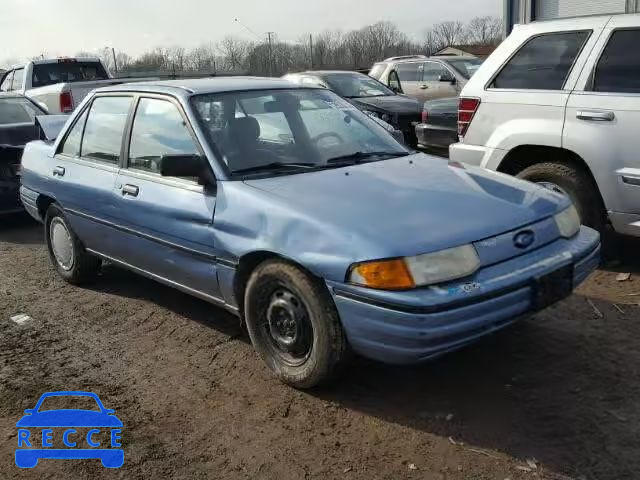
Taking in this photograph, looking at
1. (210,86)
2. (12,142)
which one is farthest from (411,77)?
(210,86)

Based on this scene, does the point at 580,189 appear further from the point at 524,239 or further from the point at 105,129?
the point at 105,129

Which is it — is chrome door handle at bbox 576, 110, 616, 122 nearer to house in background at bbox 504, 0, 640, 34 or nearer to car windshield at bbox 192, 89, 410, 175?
car windshield at bbox 192, 89, 410, 175

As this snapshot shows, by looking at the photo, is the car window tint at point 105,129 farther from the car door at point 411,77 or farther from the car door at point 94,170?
the car door at point 411,77

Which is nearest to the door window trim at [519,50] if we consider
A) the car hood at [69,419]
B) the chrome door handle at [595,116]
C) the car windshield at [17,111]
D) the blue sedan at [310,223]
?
the chrome door handle at [595,116]

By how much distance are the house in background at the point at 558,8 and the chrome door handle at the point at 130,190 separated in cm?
608

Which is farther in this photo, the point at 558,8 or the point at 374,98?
the point at 374,98

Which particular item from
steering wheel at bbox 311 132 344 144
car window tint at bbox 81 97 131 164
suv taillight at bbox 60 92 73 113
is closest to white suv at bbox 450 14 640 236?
steering wheel at bbox 311 132 344 144

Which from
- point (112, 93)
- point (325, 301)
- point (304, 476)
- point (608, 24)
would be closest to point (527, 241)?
point (325, 301)

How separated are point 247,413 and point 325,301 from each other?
0.73 metres

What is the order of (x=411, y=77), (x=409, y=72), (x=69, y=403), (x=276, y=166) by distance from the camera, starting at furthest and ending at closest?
(x=409, y=72) → (x=411, y=77) → (x=276, y=166) → (x=69, y=403)

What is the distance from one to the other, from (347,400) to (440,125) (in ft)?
18.0

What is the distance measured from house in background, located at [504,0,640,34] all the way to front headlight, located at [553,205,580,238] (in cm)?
534

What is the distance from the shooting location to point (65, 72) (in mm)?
13562

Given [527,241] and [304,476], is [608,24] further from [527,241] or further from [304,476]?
[304,476]
